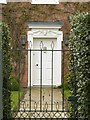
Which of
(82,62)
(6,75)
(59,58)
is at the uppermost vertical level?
(59,58)

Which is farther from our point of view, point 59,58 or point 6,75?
point 59,58

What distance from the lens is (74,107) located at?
7.22 m

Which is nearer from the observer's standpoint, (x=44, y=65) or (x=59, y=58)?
(x=44, y=65)

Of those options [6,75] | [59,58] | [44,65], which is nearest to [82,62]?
[6,75]

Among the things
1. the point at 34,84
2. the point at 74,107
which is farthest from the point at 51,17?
the point at 74,107

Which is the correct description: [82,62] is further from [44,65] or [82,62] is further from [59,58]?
[59,58]

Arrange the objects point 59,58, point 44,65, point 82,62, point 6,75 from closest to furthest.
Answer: point 82,62 → point 6,75 → point 44,65 → point 59,58

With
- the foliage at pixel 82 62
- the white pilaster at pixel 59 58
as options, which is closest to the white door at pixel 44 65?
the white pilaster at pixel 59 58

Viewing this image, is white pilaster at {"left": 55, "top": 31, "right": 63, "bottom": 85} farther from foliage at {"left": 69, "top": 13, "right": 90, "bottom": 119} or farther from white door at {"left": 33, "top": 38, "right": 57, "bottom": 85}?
foliage at {"left": 69, "top": 13, "right": 90, "bottom": 119}

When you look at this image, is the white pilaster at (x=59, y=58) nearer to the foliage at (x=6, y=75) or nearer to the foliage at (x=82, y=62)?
the foliage at (x=6, y=75)

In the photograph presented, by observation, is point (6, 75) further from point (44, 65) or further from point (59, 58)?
point (59, 58)

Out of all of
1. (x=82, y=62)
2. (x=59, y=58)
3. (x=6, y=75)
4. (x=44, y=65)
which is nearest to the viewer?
(x=82, y=62)

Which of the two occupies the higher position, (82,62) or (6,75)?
(82,62)

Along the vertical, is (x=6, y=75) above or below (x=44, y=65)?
below
